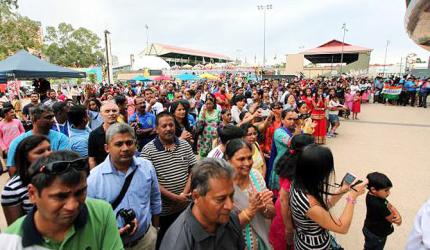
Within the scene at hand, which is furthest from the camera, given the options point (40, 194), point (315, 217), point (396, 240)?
point (396, 240)

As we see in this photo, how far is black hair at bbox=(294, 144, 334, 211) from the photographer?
81.5 inches

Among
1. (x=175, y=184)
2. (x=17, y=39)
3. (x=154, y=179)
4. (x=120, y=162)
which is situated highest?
(x=17, y=39)

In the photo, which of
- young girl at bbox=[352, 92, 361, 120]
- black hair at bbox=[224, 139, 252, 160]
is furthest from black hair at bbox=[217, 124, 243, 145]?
young girl at bbox=[352, 92, 361, 120]

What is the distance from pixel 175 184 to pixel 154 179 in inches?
21.7

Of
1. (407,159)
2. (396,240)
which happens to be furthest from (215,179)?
(407,159)

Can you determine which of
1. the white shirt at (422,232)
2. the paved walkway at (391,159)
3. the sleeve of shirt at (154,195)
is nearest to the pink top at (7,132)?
the paved walkway at (391,159)

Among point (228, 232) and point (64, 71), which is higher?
point (64, 71)

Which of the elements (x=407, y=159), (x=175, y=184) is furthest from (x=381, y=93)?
(x=175, y=184)

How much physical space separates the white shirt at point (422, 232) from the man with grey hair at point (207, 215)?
1176 mm

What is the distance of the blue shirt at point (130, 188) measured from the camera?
2189 millimetres

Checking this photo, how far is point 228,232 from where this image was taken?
1720mm

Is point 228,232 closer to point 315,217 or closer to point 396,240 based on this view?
point 315,217

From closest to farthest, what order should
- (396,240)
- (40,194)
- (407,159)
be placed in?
(40,194)
(396,240)
(407,159)

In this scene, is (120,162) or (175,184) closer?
(120,162)
